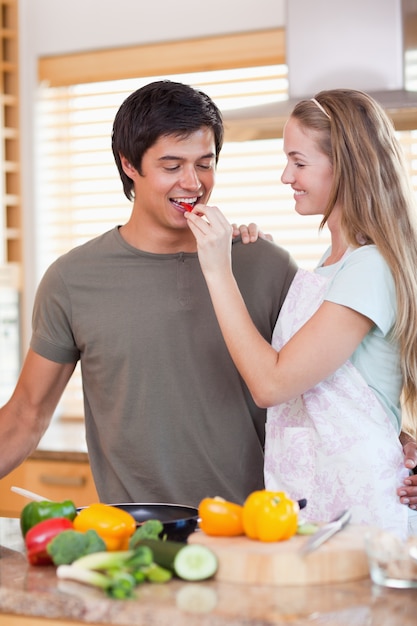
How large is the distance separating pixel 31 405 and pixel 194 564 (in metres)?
0.96

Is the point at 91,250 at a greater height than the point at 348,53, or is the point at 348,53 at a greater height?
the point at 348,53

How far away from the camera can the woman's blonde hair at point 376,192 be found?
182cm

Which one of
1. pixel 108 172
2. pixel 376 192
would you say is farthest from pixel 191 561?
pixel 108 172

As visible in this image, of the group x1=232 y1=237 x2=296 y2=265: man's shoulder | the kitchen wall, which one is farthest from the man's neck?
the kitchen wall

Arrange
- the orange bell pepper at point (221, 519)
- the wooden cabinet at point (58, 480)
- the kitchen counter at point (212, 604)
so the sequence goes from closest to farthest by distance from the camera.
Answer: the kitchen counter at point (212, 604), the orange bell pepper at point (221, 519), the wooden cabinet at point (58, 480)

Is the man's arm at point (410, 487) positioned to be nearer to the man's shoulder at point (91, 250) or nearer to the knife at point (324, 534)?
the knife at point (324, 534)

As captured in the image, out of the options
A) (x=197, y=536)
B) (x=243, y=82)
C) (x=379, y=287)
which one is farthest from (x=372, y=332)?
(x=243, y=82)

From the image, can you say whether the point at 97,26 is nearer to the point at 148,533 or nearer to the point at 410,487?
the point at 410,487

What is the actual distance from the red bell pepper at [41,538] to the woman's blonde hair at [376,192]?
71cm

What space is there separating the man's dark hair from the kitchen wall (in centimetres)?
154

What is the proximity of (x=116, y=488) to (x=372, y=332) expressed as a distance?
29.6 inches

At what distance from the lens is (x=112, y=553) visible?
56.4 inches

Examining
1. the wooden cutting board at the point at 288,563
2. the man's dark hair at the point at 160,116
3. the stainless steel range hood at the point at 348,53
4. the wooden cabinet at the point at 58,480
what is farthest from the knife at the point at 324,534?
the wooden cabinet at the point at 58,480

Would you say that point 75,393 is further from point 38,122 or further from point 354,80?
point 354,80
